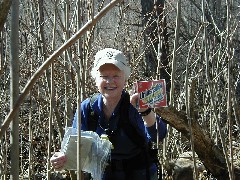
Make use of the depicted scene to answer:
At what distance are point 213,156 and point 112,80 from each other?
Answer: 4.62 feet

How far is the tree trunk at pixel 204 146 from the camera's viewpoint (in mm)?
2639

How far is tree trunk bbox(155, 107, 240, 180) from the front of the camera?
104 inches

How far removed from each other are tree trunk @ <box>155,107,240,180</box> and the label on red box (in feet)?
3.24

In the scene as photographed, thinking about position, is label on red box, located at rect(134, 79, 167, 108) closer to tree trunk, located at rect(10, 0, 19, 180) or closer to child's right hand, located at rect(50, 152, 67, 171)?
child's right hand, located at rect(50, 152, 67, 171)

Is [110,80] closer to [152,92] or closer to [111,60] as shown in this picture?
[111,60]

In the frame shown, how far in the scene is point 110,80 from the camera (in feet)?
5.66

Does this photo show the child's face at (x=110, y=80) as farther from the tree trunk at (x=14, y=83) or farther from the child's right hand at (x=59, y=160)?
the tree trunk at (x=14, y=83)

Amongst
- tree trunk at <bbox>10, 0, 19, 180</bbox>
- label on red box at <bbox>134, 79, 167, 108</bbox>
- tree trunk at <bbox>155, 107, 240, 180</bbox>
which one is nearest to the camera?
tree trunk at <bbox>10, 0, 19, 180</bbox>

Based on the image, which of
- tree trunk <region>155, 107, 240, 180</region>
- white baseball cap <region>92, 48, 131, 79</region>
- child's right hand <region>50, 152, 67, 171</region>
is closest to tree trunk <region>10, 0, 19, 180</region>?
child's right hand <region>50, 152, 67, 171</region>

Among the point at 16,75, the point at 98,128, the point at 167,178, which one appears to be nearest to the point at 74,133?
the point at 98,128

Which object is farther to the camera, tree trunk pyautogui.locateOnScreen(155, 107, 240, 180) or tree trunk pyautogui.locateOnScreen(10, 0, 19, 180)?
tree trunk pyautogui.locateOnScreen(155, 107, 240, 180)

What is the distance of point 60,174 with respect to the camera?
10.5ft

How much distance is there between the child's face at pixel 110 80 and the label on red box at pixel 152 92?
13cm

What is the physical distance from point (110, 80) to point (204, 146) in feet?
4.30
